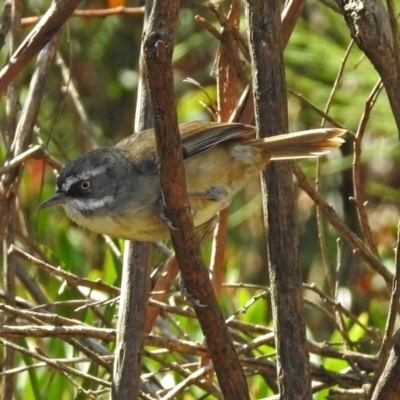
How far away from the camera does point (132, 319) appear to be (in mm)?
3441

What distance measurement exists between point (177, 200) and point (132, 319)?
0.91 metres

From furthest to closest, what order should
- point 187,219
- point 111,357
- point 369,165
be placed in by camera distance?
point 369,165 < point 111,357 < point 187,219

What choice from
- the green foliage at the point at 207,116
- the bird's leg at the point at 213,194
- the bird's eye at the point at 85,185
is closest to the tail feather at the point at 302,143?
the bird's leg at the point at 213,194

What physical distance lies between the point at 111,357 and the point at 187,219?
1.14 m

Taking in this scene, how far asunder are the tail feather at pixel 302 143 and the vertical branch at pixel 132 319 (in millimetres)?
530

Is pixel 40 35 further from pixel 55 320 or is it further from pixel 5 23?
pixel 55 320

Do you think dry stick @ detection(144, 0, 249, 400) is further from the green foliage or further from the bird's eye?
the green foliage

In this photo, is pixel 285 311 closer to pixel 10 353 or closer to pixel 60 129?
pixel 10 353

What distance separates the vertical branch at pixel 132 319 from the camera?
333 centimetres

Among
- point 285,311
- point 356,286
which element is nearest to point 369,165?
point 356,286

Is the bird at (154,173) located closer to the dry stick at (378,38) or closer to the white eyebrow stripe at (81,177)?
the white eyebrow stripe at (81,177)

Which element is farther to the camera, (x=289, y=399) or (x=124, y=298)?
(x=124, y=298)

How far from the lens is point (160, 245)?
4.16 metres

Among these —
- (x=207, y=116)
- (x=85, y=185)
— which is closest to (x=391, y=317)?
(x=85, y=185)
